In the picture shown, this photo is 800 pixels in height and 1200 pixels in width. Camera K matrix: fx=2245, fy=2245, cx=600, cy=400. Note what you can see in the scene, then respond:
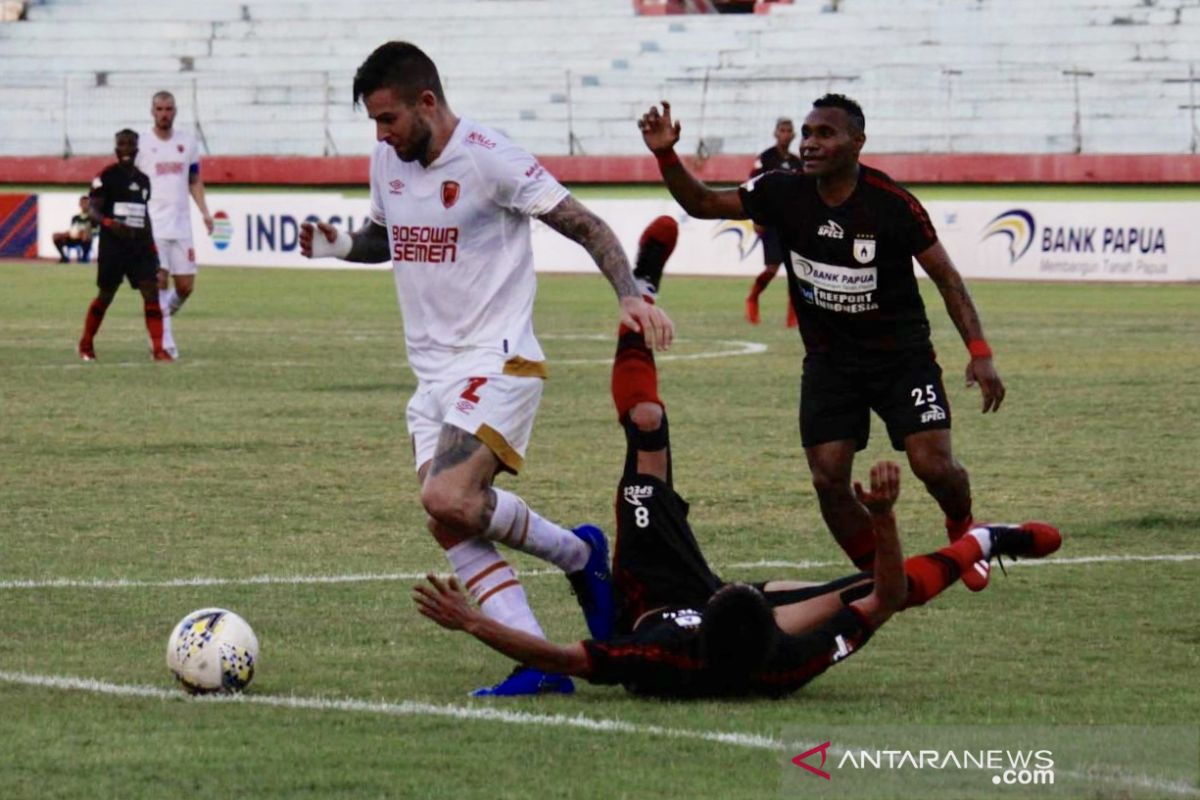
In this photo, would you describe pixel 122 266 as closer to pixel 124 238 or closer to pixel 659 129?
pixel 124 238

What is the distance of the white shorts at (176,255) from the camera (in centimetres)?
2106

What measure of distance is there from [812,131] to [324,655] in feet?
8.41

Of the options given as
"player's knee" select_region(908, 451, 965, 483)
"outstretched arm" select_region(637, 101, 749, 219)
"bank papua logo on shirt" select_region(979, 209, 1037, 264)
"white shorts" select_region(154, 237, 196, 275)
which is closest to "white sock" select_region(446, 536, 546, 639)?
"outstretched arm" select_region(637, 101, 749, 219)

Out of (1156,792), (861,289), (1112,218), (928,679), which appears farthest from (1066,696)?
(1112,218)

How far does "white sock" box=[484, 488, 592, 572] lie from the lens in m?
6.92

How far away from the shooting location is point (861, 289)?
A: 8078mm

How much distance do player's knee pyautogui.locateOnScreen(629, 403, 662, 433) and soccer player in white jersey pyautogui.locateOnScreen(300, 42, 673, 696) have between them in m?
0.37

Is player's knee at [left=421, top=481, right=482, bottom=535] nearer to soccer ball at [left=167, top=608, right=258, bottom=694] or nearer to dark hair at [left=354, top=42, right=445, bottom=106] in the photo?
soccer ball at [left=167, top=608, right=258, bottom=694]

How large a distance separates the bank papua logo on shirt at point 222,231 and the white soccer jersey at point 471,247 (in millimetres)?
31544

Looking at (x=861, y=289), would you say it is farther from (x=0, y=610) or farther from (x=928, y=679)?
(x=0, y=610)

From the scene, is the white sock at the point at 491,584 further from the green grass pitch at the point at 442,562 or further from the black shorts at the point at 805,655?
the black shorts at the point at 805,655

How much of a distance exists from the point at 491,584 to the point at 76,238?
3328cm
